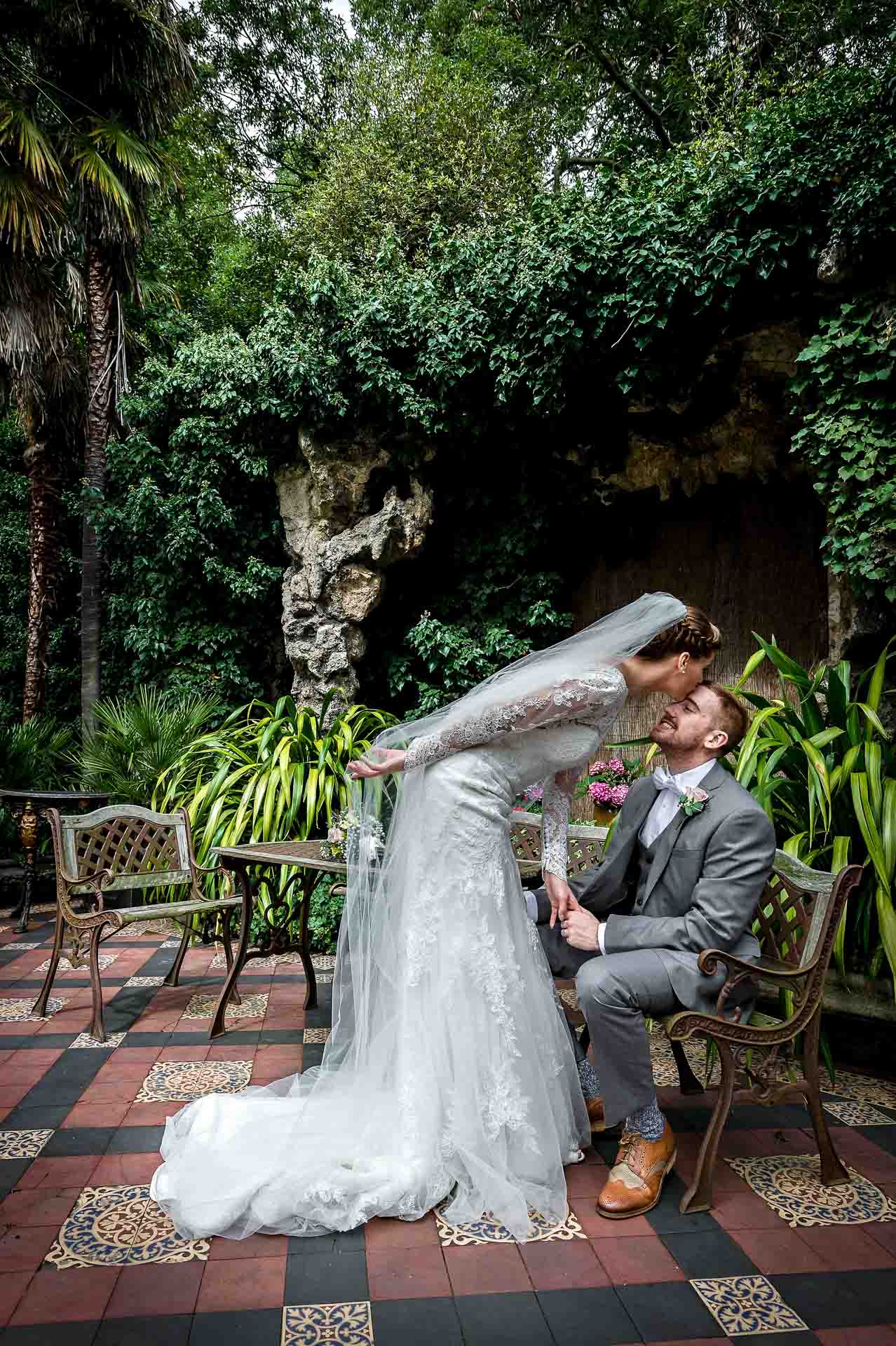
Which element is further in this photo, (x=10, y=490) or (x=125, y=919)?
Answer: (x=10, y=490)

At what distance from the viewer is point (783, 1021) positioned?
2449mm

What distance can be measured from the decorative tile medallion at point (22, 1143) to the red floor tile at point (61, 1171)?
0.06 meters

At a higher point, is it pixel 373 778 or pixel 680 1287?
pixel 373 778

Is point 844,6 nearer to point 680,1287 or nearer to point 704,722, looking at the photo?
point 704,722

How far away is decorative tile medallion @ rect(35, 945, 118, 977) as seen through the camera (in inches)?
182

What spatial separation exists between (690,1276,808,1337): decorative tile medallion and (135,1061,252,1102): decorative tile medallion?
1.77 metres

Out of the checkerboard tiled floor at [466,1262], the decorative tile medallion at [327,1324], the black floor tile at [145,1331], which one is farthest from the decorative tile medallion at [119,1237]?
the decorative tile medallion at [327,1324]

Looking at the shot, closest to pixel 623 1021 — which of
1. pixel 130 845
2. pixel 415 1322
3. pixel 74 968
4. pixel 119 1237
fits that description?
pixel 415 1322

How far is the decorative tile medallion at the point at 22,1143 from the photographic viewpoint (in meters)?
2.59

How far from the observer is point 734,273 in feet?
17.2

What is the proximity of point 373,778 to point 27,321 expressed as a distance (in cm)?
619

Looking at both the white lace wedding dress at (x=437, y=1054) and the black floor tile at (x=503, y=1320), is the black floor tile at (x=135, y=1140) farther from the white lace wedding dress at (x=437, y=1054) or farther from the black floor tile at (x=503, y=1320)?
the black floor tile at (x=503, y=1320)

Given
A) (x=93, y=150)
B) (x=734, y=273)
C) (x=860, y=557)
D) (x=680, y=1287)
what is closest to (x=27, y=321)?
(x=93, y=150)

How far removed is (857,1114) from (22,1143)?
2798 millimetres
